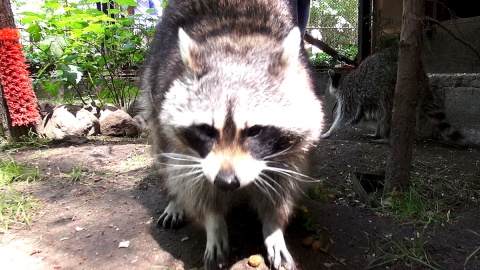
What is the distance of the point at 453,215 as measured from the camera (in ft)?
7.50

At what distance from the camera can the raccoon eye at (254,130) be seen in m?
1.49

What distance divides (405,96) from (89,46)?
3.80 meters

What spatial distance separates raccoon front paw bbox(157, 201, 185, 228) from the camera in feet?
7.33

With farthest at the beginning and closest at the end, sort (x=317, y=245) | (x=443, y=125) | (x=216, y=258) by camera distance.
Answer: (x=443, y=125)
(x=317, y=245)
(x=216, y=258)

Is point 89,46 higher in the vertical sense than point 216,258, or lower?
higher

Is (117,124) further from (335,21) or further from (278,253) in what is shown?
(335,21)

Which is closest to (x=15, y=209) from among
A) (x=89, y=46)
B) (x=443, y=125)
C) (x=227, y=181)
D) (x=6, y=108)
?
(x=227, y=181)

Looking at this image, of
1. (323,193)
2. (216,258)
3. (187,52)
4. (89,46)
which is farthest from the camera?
(89,46)

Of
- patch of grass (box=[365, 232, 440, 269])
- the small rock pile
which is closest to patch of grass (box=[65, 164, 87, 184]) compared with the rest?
the small rock pile

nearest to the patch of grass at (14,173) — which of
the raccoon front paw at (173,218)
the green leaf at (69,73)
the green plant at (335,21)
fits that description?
the raccoon front paw at (173,218)

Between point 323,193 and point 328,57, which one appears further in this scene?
point 328,57

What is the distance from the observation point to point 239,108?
1.48 metres

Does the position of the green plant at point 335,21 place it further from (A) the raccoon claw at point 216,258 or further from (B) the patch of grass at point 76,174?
(A) the raccoon claw at point 216,258

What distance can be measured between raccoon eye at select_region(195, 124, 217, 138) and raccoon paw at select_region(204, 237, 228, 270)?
60cm
